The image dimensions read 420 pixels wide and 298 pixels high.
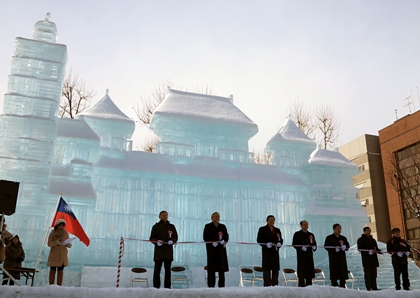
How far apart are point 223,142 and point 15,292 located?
11.1m

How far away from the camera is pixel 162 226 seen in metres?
8.69

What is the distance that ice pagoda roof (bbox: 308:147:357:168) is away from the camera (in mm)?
16203

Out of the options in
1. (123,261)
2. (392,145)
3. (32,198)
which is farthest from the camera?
(392,145)

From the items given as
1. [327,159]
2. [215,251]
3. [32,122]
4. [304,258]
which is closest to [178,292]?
[215,251]

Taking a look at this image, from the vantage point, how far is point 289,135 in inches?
669

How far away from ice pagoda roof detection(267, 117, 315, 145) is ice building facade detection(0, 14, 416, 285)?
1.8 inches

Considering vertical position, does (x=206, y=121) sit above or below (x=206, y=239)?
Result: above

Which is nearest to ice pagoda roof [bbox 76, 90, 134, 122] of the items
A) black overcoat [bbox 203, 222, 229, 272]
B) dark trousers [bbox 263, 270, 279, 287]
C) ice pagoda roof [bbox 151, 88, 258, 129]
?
ice pagoda roof [bbox 151, 88, 258, 129]

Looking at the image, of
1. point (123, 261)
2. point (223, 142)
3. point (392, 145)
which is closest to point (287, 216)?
point (223, 142)

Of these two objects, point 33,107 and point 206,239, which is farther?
point 33,107

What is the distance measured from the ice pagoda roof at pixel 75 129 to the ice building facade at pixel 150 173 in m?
0.03

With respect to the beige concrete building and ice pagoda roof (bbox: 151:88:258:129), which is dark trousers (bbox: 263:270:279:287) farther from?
the beige concrete building

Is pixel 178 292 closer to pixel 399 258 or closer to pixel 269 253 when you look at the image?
pixel 269 253

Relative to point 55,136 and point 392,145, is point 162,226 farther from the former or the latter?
point 392,145
